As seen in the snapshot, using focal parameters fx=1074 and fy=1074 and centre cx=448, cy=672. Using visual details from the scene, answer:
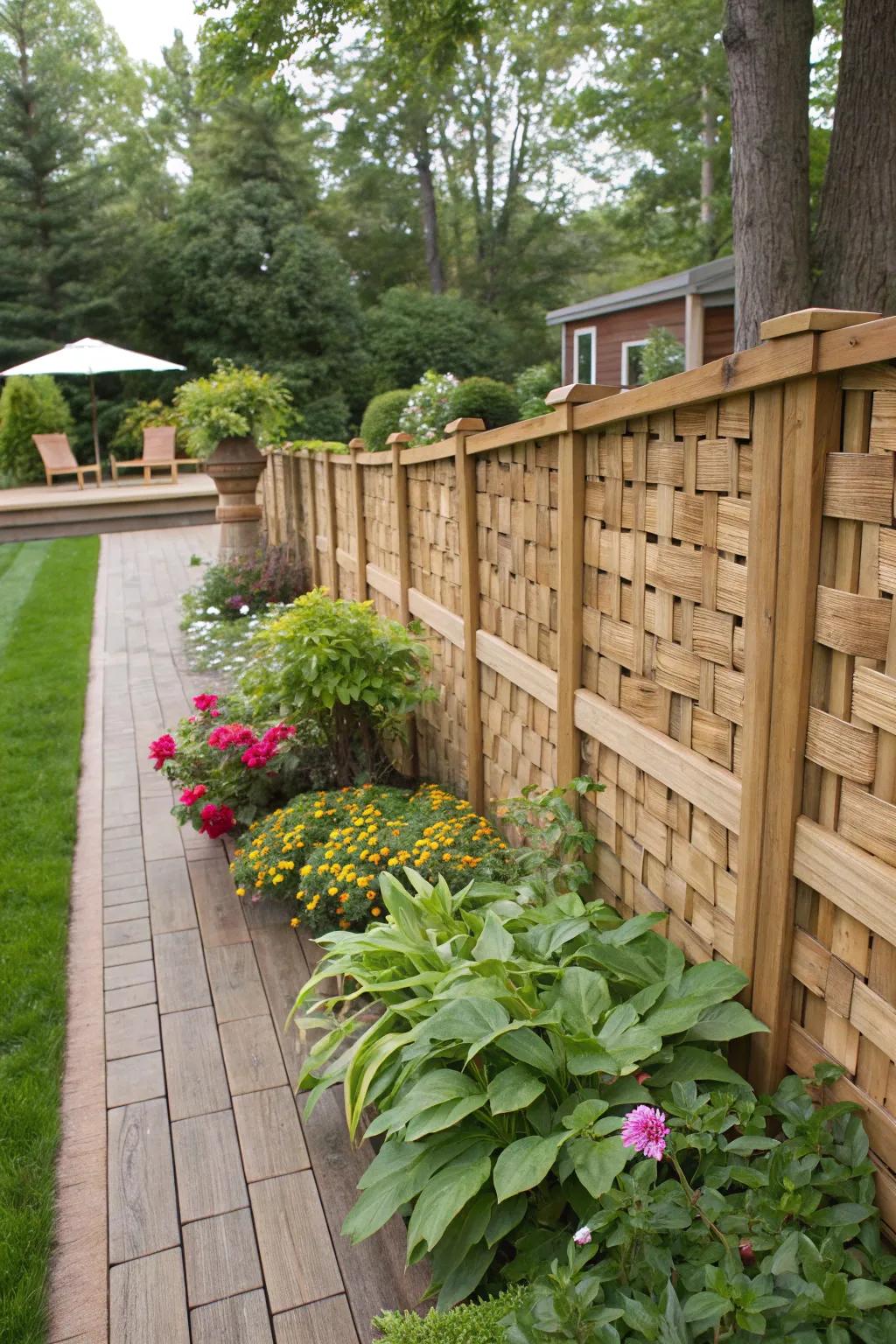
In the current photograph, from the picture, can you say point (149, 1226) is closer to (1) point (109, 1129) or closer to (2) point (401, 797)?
(1) point (109, 1129)

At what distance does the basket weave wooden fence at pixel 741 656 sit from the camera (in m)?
1.67

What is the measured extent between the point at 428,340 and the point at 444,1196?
2334 cm

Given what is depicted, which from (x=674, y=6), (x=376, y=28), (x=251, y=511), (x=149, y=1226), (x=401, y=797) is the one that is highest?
(x=674, y=6)

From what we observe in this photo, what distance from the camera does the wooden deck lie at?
14.6 meters

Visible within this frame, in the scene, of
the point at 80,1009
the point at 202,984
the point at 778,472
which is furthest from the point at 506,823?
the point at 778,472

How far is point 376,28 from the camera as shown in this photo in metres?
10.1

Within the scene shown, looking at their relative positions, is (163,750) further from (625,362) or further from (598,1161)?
(625,362)

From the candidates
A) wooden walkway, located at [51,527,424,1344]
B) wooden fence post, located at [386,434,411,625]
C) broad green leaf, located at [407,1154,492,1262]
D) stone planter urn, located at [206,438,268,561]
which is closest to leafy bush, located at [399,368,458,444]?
stone planter urn, located at [206,438,268,561]

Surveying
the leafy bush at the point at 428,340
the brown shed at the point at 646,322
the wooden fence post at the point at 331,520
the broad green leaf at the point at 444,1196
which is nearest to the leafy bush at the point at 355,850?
the broad green leaf at the point at 444,1196

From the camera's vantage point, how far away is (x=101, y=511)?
595 inches

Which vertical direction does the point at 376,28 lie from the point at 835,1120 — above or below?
above

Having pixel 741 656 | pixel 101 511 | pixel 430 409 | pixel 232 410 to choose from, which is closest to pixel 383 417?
pixel 430 409

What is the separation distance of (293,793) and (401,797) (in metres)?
0.66

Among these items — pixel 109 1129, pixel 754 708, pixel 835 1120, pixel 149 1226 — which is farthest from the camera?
pixel 109 1129
